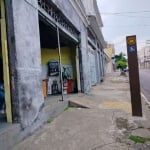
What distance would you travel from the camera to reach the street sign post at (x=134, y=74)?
9.01 m

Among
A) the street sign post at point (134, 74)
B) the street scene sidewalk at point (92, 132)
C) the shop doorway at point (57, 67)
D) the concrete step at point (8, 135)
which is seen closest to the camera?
the concrete step at point (8, 135)

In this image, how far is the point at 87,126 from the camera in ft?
24.6

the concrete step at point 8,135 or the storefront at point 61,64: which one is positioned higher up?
the storefront at point 61,64

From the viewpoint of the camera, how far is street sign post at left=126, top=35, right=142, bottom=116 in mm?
9008

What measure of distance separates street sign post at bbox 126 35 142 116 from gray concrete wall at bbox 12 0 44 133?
301 centimetres

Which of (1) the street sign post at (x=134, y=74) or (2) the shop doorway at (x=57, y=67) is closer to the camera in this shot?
(1) the street sign post at (x=134, y=74)

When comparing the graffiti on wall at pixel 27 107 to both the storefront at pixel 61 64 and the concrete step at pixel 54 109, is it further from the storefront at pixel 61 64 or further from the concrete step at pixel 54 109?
the storefront at pixel 61 64

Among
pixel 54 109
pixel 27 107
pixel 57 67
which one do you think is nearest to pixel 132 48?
pixel 54 109

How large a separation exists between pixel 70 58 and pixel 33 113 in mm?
9014

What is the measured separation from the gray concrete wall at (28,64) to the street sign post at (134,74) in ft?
9.86

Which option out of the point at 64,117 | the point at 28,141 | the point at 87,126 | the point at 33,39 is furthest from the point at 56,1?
the point at 28,141

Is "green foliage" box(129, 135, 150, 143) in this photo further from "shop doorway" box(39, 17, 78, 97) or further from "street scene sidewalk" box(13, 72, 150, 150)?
"shop doorway" box(39, 17, 78, 97)

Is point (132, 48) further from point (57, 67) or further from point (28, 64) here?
point (57, 67)

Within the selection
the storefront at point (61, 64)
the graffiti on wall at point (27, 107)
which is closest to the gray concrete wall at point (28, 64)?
the graffiti on wall at point (27, 107)
